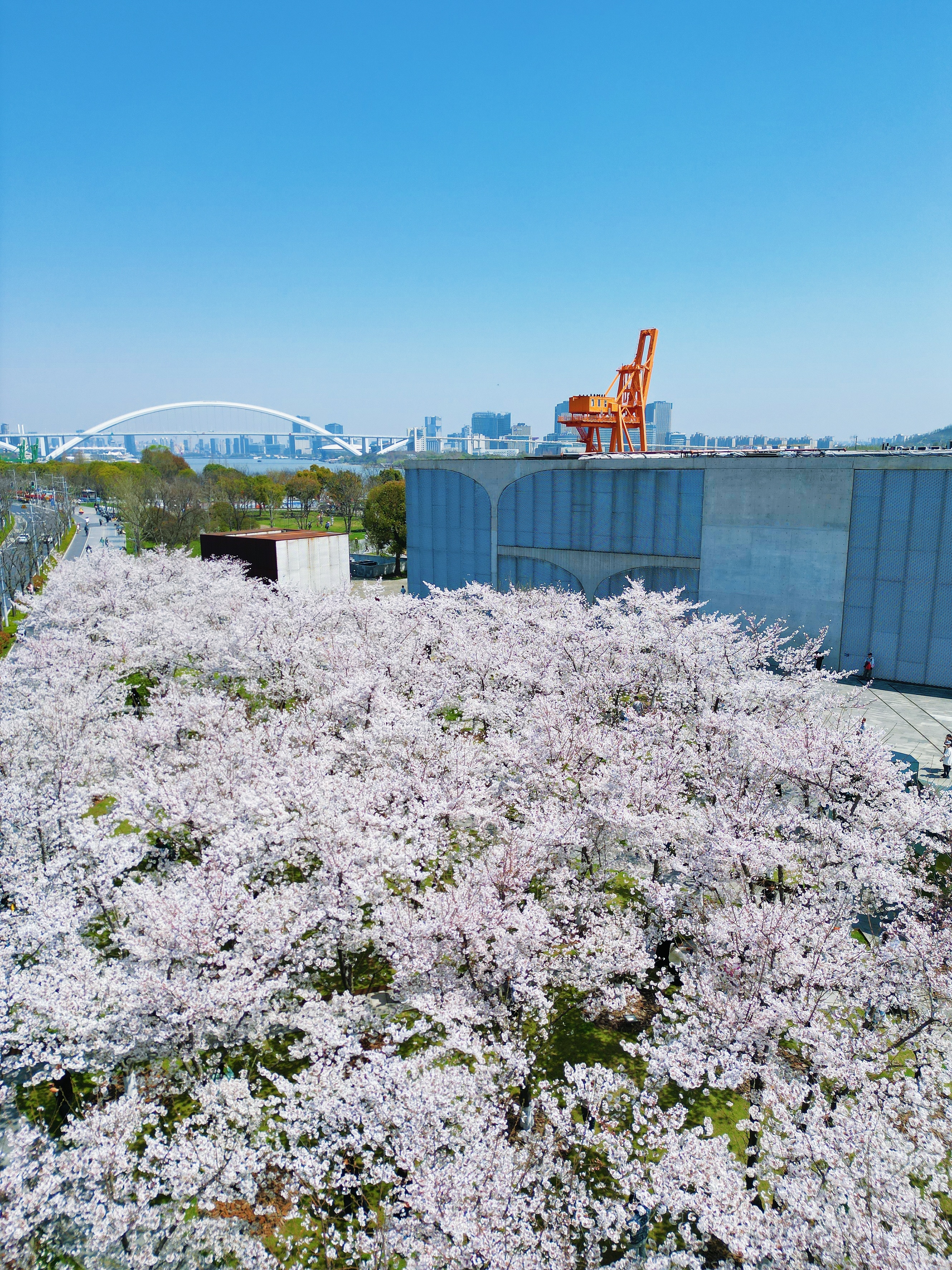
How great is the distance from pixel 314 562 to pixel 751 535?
28686mm

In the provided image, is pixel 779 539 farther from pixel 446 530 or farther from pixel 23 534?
pixel 23 534

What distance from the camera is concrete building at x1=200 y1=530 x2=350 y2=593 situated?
46.1m

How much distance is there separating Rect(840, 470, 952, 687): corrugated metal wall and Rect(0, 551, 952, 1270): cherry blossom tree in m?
17.5

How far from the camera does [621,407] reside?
180 feet

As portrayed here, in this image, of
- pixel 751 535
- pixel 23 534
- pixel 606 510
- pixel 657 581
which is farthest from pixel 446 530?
pixel 23 534

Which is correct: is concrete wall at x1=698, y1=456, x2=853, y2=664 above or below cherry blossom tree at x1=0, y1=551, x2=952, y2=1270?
above

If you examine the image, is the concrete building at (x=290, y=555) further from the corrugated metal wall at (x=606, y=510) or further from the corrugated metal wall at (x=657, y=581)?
the corrugated metal wall at (x=657, y=581)

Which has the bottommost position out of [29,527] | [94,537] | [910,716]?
[910,716]

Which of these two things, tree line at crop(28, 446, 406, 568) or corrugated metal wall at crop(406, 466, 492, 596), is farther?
tree line at crop(28, 446, 406, 568)

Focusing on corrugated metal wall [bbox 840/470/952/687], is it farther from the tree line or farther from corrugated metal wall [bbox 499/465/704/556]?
the tree line

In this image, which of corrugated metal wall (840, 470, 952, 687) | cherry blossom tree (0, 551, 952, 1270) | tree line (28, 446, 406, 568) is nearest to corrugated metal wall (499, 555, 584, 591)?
corrugated metal wall (840, 470, 952, 687)

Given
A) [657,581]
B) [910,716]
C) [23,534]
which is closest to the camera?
[910,716]

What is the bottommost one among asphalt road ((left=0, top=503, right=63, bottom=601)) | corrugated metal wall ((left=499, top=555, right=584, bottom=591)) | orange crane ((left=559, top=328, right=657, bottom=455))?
corrugated metal wall ((left=499, top=555, right=584, bottom=591))

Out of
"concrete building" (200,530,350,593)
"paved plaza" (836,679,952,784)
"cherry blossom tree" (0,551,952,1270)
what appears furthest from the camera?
"concrete building" (200,530,350,593)
